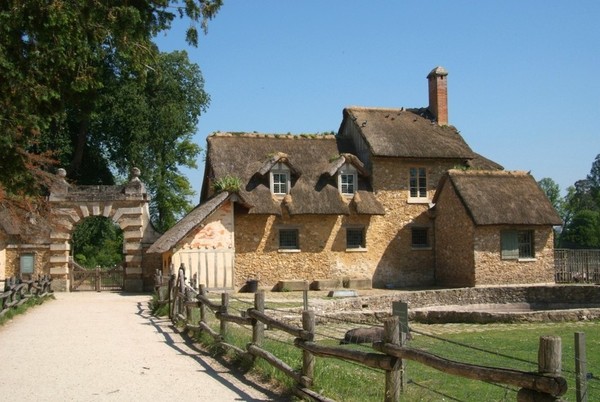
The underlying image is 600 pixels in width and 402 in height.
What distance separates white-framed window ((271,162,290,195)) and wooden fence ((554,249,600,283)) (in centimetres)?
1297

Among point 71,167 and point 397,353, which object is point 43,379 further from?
point 71,167

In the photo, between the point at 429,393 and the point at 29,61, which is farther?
the point at 29,61

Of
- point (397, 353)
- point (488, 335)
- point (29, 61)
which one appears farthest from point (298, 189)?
point (397, 353)

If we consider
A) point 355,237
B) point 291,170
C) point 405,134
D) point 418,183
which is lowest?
point 355,237

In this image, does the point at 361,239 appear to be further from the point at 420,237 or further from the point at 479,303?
the point at 479,303

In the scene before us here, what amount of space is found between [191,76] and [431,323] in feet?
91.2

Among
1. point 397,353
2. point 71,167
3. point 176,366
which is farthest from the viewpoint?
point 71,167

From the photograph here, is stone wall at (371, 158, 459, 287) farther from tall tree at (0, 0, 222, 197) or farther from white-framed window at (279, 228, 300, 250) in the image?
tall tree at (0, 0, 222, 197)

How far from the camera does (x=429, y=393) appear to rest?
354 inches

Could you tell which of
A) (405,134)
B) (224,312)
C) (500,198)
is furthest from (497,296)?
(224,312)

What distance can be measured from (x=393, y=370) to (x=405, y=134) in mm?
26017

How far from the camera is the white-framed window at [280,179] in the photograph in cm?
2995

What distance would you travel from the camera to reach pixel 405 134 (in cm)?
3266

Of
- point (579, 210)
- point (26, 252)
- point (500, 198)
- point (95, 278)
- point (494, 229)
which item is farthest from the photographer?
point (579, 210)
